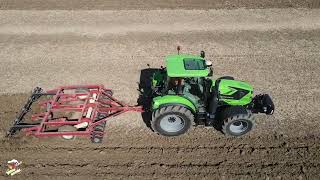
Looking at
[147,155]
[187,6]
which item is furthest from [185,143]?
[187,6]

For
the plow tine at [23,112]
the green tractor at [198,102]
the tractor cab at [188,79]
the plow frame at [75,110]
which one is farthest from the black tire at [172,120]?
the plow tine at [23,112]

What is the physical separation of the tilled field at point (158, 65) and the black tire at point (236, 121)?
31 cm

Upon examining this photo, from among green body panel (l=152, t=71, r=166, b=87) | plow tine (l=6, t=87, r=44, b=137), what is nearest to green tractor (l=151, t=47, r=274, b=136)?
green body panel (l=152, t=71, r=166, b=87)

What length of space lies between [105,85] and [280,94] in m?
5.86

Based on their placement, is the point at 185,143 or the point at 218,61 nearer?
the point at 185,143

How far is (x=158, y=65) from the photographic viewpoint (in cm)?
1349

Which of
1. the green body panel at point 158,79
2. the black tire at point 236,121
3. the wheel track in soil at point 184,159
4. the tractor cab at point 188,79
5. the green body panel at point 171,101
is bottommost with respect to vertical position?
the wheel track in soil at point 184,159

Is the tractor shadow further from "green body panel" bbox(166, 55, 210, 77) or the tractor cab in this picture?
"green body panel" bbox(166, 55, 210, 77)

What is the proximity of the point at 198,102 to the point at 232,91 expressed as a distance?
1.18 metres

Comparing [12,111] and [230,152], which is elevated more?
[12,111]

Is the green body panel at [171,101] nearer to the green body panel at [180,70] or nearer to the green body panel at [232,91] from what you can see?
the green body panel at [180,70]

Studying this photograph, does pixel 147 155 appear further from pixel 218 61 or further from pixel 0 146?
pixel 218 61

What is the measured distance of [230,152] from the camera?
9625 millimetres

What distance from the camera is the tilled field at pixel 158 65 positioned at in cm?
927
